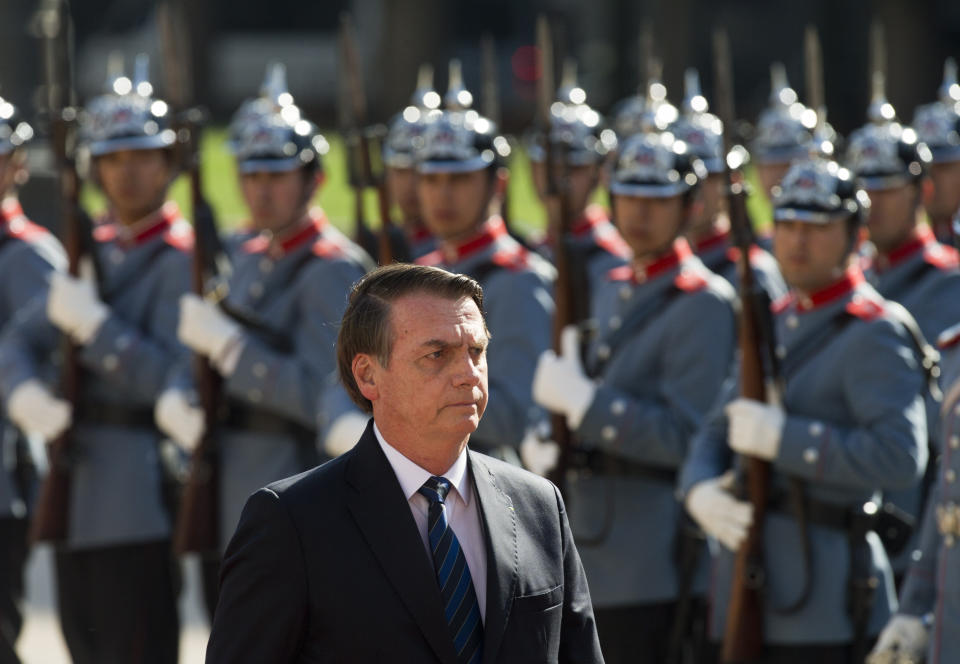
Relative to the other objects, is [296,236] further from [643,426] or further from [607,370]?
[643,426]

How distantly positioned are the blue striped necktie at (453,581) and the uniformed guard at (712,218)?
3.90 meters

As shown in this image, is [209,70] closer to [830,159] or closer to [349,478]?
[830,159]

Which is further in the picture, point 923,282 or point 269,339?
point 269,339

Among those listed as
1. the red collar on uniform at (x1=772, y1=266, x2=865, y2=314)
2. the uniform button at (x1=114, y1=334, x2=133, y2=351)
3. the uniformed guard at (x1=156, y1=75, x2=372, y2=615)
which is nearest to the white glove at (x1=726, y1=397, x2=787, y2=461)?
the red collar on uniform at (x1=772, y1=266, x2=865, y2=314)

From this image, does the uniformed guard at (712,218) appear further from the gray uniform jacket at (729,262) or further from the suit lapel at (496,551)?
the suit lapel at (496,551)

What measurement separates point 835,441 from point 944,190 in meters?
2.61

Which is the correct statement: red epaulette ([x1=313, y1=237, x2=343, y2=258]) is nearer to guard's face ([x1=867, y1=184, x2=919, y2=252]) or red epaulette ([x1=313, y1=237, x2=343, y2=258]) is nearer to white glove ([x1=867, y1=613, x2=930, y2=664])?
guard's face ([x1=867, y1=184, x2=919, y2=252])

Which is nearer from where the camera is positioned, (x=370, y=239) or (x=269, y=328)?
(x=269, y=328)

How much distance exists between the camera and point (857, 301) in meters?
5.48

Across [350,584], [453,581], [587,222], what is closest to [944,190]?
[587,222]

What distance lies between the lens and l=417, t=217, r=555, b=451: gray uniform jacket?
20.6 ft

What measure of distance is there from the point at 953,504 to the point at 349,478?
74.1 inches

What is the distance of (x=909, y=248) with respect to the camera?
671cm

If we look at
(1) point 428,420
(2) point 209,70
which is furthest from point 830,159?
(2) point 209,70
